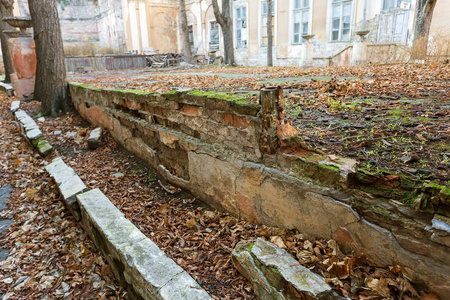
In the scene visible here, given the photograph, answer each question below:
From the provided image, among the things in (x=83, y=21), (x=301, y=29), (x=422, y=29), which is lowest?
(x=422, y=29)

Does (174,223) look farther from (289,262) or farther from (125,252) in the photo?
(289,262)

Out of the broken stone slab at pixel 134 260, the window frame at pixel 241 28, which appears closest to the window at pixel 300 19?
the window frame at pixel 241 28

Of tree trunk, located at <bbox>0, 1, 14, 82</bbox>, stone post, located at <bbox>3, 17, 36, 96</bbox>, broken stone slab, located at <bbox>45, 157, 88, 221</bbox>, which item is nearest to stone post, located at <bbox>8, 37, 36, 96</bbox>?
stone post, located at <bbox>3, 17, 36, 96</bbox>

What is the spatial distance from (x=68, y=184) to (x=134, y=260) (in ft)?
6.12

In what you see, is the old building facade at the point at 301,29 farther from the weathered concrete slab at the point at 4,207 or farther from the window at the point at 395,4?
the weathered concrete slab at the point at 4,207

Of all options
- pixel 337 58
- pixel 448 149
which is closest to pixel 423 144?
pixel 448 149

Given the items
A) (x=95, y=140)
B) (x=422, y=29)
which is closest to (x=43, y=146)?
(x=95, y=140)

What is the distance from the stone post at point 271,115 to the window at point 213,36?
21.6 metres

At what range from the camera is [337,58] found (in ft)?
46.6

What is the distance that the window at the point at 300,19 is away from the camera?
53.8ft

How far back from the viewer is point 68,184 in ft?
11.5

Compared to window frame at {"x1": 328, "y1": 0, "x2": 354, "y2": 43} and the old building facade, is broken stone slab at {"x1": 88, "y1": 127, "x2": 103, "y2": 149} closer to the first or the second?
the old building facade

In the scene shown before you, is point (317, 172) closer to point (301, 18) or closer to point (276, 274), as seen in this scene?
point (276, 274)

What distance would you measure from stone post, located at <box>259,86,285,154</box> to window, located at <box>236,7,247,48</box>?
62.0 feet
